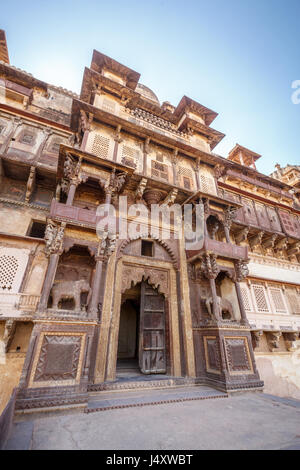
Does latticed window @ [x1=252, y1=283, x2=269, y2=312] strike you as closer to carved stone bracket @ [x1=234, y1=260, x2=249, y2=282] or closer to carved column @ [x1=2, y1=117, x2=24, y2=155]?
carved stone bracket @ [x1=234, y1=260, x2=249, y2=282]

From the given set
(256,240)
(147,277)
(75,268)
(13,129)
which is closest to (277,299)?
(256,240)

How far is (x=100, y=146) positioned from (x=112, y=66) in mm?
5427

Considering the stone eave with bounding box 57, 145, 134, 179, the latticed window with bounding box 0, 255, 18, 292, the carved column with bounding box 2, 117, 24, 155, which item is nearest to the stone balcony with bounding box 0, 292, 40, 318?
the latticed window with bounding box 0, 255, 18, 292

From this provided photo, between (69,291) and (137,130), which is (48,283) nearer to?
(69,291)

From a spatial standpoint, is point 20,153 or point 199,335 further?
point 20,153

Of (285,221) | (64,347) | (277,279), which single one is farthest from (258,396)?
(285,221)

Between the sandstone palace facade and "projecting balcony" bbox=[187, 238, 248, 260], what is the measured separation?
2.2 inches

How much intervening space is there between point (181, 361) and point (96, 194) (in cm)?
685

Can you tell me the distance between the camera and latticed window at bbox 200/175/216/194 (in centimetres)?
1046

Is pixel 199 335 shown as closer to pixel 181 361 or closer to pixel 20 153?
pixel 181 361

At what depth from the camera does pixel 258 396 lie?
6234mm

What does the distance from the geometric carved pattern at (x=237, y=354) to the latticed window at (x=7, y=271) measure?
7.19 metres

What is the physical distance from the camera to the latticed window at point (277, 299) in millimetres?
10891

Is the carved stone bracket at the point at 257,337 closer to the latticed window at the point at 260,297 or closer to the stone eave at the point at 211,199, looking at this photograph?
the latticed window at the point at 260,297
